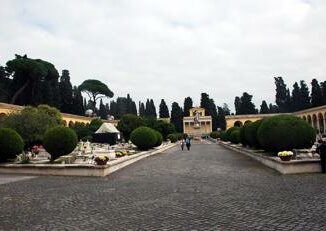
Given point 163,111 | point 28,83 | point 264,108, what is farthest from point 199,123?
point 28,83

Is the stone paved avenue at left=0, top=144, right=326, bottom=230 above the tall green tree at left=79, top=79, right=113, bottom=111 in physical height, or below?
below

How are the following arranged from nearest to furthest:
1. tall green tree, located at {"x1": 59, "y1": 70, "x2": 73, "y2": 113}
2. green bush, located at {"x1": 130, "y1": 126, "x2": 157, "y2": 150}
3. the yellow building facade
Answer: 1. green bush, located at {"x1": 130, "y1": 126, "x2": 157, "y2": 150}
2. tall green tree, located at {"x1": 59, "y1": 70, "x2": 73, "y2": 113}
3. the yellow building facade

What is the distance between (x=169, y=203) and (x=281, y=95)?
315 ft

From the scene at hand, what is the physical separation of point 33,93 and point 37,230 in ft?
193

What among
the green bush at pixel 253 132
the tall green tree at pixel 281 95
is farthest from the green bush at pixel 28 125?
the tall green tree at pixel 281 95

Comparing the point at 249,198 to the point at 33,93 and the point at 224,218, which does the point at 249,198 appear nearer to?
the point at 224,218

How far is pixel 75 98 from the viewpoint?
7875cm

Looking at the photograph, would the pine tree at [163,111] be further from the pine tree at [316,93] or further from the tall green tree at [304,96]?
the pine tree at [316,93]

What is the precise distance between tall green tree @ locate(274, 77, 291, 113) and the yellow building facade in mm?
17152

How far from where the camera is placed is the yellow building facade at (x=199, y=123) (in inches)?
3907

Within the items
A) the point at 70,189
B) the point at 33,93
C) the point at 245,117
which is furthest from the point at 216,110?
the point at 70,189

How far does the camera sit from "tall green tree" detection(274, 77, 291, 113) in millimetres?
99306

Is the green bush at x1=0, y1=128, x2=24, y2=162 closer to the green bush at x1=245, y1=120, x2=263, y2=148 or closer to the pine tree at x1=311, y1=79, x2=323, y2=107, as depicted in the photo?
the green bush at x1=245, y1=120, x2=263, y2=148

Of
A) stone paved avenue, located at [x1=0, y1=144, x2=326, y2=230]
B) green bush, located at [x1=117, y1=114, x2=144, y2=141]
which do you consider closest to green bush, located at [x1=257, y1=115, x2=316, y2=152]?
stone paved avenue, located at [x1=0, y1=144, x2=326, y2=230]
